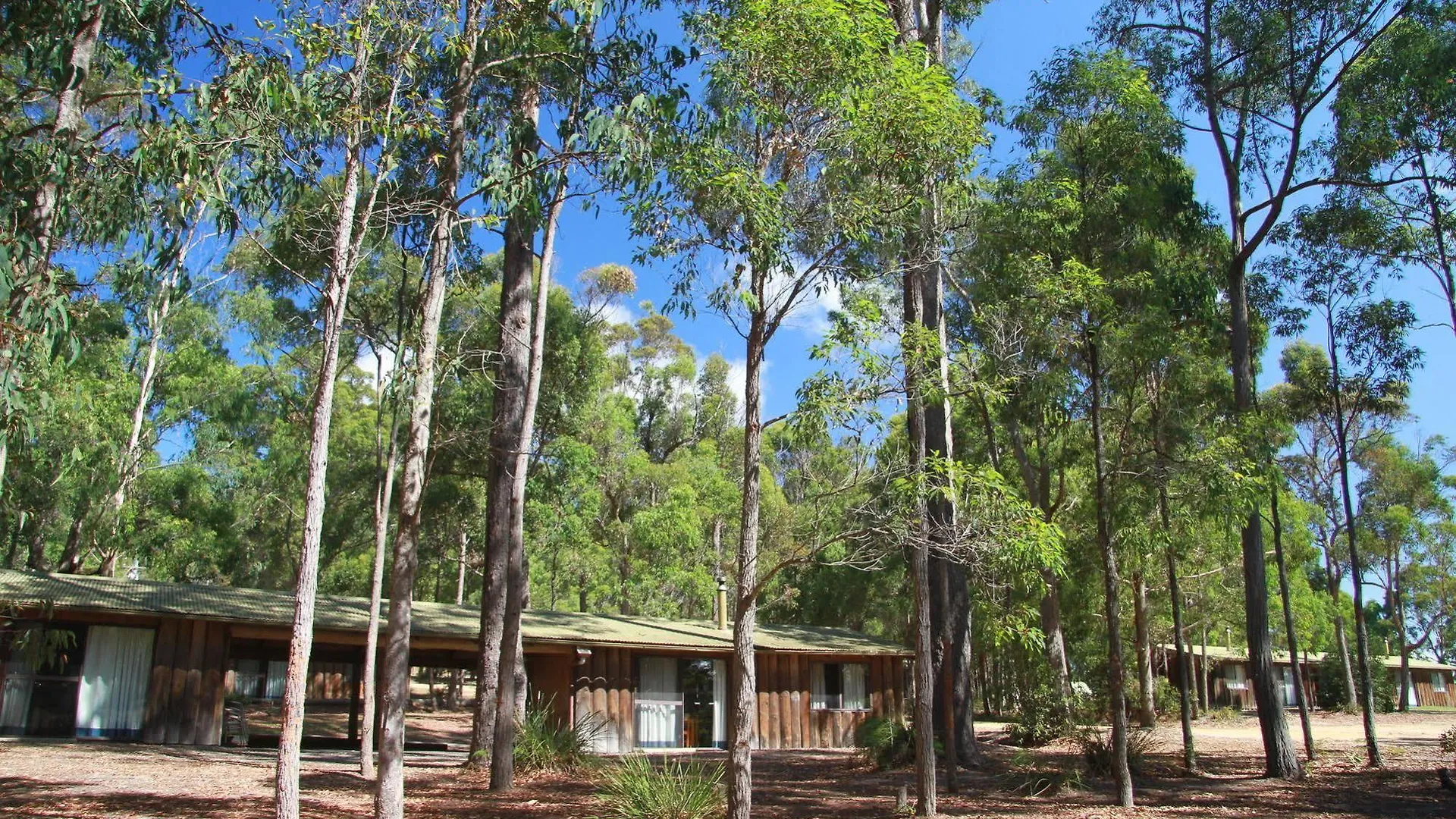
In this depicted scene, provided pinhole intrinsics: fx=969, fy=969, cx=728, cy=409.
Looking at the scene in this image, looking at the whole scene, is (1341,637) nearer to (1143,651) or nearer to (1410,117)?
(1143,651)

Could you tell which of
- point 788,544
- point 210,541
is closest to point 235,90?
point 210,541

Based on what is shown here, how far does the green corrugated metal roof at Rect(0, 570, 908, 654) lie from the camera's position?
51.6 ft

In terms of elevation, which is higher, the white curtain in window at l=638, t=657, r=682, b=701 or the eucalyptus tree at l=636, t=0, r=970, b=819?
the eucalyptus tree at l=636, t=0, r=970, b=819

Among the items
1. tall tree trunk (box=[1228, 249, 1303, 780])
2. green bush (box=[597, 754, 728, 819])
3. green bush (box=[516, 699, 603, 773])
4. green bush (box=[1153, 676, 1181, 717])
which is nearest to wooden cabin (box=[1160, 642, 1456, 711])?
green bush (box=[1153, 676, 1181, 717])

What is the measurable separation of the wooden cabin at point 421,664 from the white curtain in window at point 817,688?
0.09ft

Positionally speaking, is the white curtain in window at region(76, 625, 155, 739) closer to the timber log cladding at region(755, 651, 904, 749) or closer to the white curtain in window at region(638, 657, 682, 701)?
the white curtain in window at region(638, 657, 682, 701)

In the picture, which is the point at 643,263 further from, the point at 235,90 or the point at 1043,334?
the point at 1043,334

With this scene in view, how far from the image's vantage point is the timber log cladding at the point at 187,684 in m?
16.1

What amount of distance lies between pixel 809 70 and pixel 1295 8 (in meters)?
11.3

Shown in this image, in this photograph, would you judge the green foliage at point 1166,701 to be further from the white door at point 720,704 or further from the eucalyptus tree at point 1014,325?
the eucalyptus tree at point 1014,325

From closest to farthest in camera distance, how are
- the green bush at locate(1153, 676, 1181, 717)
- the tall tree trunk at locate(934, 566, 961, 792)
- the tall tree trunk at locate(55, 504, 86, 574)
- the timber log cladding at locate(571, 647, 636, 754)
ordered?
the tall tree trunk at locate(934, 566, 961, 792) < the timber log cladding at locate(571, 647, 636, 754) < the tall tree trunk at locate(55, 504, 86, 574) < the green bush at locate(1153, 676, 1181, 717)

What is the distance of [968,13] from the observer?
1820cm

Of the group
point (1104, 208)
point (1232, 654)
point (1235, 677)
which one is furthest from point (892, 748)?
point (1235, 677)

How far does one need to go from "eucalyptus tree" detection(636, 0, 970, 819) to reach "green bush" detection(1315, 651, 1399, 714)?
3568 cm
